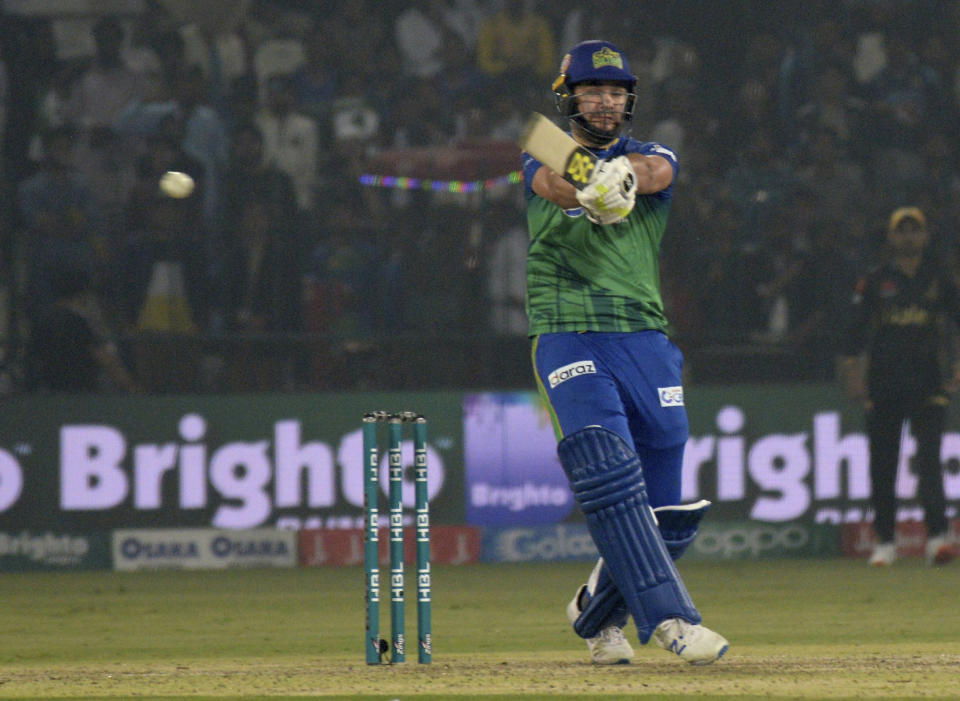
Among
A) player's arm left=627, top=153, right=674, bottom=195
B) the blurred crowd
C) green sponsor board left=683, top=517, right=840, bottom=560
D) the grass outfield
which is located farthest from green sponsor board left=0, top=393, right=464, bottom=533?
player's arm left=627, top=153, right=674, bottom=195

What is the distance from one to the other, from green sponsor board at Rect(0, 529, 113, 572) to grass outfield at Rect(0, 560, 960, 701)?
0.18 m

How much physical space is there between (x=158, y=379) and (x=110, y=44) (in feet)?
8.60

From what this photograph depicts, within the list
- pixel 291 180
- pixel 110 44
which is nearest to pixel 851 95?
pixel 291 180

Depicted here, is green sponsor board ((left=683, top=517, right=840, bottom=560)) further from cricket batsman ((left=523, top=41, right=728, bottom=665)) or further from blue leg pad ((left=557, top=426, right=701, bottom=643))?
blue leg pad ((left=557, top=426, right=701, bottom=643))

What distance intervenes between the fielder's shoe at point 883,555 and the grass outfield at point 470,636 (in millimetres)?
83

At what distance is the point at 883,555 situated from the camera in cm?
1139

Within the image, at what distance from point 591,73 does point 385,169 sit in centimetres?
691

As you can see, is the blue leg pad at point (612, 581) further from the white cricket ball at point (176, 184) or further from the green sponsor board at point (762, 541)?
the white cricket ball at point (176, 184)

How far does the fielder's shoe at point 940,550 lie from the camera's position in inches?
449

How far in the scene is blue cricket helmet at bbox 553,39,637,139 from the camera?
570 centimetres

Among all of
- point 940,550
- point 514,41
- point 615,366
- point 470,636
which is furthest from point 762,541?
point 615,366

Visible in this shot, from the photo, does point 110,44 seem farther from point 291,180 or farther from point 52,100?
point 291,180

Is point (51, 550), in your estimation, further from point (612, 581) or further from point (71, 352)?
point (612, 581)

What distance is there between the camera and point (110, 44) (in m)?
12.6
